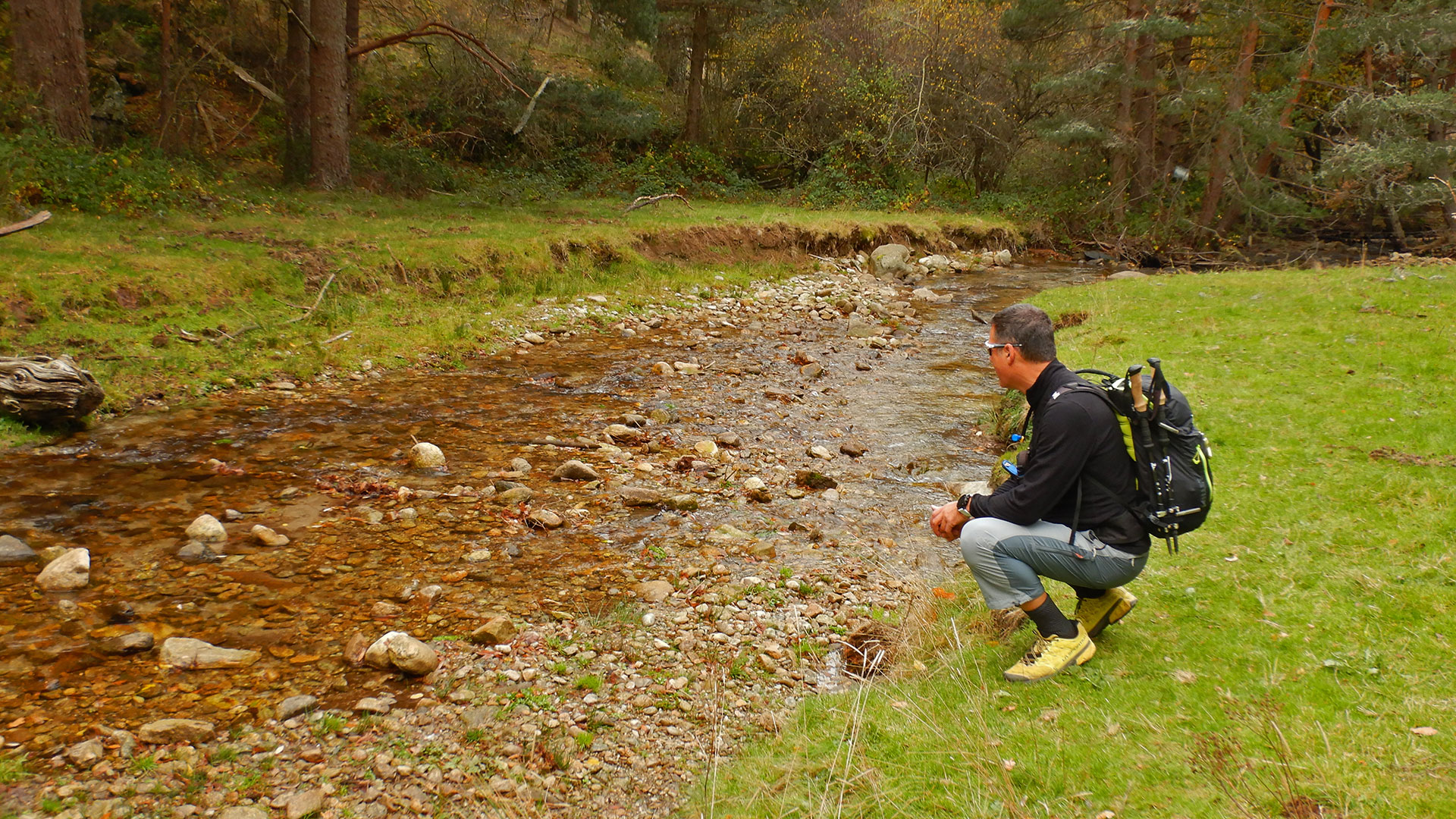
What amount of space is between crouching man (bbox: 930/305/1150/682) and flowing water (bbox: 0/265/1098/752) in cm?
222

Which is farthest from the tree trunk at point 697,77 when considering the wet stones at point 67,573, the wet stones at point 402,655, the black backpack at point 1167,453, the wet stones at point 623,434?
the black backpack at point 1167,453

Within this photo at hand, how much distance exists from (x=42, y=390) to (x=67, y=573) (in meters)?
3.52

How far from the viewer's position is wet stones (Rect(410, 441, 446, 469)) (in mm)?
8242

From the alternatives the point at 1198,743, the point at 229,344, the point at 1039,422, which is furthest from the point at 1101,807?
the point at 229,344

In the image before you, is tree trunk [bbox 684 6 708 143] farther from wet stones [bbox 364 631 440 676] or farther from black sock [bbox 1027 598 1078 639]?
black sock [bbox 1027 598 1078 639]

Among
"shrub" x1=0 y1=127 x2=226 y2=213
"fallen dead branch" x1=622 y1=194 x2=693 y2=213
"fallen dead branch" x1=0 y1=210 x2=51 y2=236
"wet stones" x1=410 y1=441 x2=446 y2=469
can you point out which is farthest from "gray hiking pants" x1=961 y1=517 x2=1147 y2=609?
"fallen dead branch" x1=622 y1=194 x2=693 y2=213

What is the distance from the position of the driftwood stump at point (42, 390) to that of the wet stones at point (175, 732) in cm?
549

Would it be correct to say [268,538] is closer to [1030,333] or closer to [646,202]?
[1030,333]

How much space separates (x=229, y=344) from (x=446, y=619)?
25.0ft

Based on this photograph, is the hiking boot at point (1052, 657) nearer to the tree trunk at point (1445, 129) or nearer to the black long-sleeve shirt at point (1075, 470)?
the black long-sleeve shirt at point (1075, 470)

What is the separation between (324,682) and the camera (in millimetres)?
4680

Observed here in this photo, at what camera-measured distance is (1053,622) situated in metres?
4.41

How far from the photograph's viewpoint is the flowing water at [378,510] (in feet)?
15.7

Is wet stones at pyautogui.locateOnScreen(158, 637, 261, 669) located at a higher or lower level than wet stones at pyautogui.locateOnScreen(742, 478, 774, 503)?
higher
